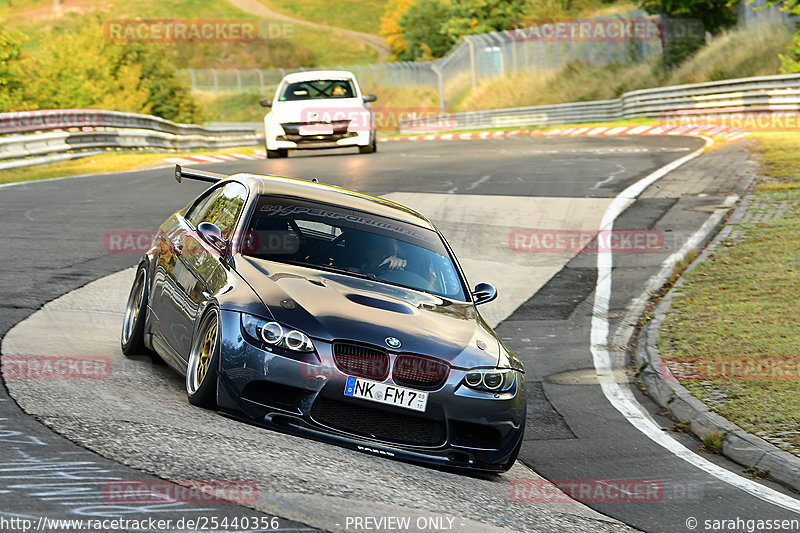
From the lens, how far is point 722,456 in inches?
311

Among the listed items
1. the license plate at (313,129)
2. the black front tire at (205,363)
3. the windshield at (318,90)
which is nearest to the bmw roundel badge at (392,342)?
the black front tire at (205,363)

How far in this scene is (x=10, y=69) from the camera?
3819 cm

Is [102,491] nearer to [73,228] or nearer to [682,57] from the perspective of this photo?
[73,228]

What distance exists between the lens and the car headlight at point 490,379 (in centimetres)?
660

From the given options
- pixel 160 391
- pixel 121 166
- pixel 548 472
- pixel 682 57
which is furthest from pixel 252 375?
pixel 682 57

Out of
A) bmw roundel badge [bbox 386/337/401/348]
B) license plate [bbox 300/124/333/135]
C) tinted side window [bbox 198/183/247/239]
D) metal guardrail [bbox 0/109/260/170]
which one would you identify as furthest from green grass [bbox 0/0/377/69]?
bmw roundel badge [bbox 386/337/401/348]

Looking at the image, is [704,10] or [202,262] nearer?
[202,262]

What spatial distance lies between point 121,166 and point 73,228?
11.6 metres

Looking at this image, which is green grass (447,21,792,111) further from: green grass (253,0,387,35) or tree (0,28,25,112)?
green grass (253,0,387,35)

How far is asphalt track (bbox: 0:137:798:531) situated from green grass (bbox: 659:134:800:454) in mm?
660

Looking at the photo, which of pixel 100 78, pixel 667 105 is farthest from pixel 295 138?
pixel 100 78

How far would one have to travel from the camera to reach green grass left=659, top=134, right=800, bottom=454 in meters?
8.56

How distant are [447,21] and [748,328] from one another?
296 feet

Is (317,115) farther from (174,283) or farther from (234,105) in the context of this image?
(234,105)
